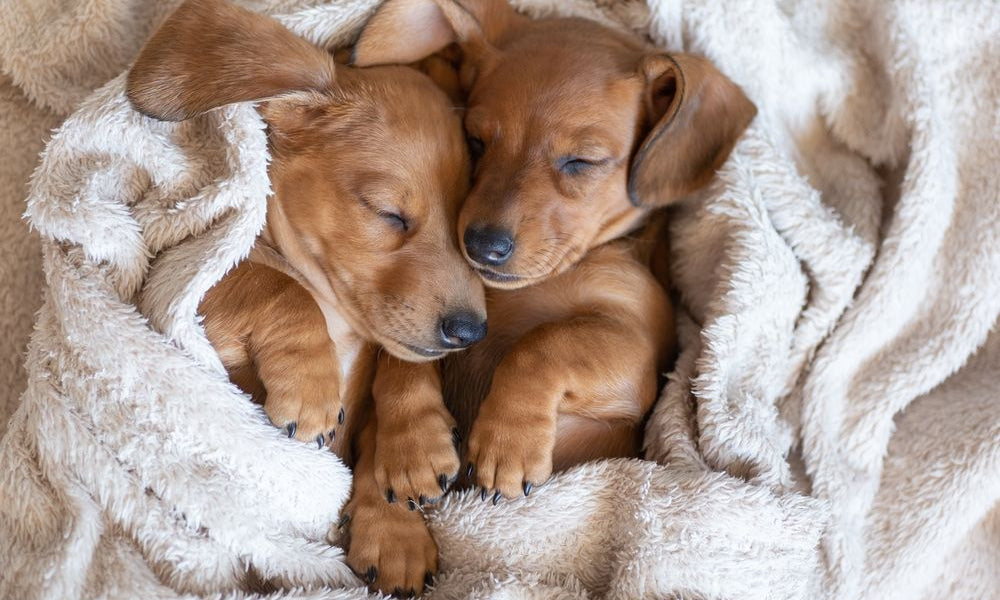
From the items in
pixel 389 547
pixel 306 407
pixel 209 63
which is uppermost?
pixel 209 63

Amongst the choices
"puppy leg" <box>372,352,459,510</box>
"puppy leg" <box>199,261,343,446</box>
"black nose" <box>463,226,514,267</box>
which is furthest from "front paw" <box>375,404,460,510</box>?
"black nose" <box>463,226,514,267</box>

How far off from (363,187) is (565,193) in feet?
1.57

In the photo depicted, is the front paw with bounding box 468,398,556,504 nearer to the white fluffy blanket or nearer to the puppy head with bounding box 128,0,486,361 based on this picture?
the white fluffy blanket

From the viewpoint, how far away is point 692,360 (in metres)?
2.17

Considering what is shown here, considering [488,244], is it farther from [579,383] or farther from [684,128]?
[684,128]

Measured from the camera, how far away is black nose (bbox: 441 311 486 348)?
1.91m

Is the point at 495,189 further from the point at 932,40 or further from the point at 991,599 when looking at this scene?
the point at 991,599

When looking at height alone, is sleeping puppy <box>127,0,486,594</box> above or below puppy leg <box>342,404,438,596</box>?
above

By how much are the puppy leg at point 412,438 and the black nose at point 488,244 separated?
0.29 m

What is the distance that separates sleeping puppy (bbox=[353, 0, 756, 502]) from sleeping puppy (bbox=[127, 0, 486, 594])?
4.1 inches

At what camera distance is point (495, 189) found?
2.03 meters

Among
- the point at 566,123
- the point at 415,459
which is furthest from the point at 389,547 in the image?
the point at 566,123

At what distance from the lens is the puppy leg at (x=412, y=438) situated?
6.07 feet

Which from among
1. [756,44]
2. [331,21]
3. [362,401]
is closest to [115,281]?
[362,401]
